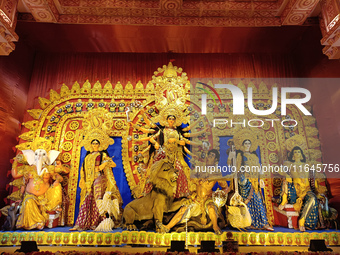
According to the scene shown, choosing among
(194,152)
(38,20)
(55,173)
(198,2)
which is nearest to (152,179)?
(194,152)

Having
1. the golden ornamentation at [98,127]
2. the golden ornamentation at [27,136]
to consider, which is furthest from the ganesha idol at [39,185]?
the golden ornamentation at [98,127]

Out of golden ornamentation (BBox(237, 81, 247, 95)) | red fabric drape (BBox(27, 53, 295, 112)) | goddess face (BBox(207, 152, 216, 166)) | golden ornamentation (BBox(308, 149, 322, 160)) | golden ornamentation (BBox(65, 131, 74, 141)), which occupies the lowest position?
goddess face (BBox(207, 152, 216, 166))

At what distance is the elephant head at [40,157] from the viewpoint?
5.27 meters

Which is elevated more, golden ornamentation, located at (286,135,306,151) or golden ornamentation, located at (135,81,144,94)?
golden ornamentation, located at (135,81,144,94)

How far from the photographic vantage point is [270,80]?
6.73 metres

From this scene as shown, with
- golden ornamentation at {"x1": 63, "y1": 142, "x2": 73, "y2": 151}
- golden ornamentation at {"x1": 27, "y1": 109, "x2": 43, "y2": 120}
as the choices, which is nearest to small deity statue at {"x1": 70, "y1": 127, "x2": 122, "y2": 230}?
golden ornamentation at {"x1": 63, "y1": 142, "x2": 73, "y2": 151}

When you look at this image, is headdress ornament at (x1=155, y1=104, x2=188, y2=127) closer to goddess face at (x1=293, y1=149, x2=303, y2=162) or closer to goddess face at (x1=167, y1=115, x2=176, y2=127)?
goddess face at (x1=167, y1=115, x2=176, y2=127)

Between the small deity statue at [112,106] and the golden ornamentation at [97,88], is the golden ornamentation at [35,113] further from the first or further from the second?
the small deity statue at [112,106]

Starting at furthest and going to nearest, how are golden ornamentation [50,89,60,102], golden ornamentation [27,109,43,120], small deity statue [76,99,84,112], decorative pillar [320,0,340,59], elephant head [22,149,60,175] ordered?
golden ornamentation [50,89,60,102]
small deity statue [76,99,84,112]
golden ornamentation [27,109,43,120]
elephant head [22,149,60,175]
decorative pillar [320,0,340,59]

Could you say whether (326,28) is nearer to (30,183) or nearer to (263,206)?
(263,206)

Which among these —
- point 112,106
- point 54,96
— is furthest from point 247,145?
point 54,96

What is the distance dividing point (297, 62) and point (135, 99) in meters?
4.45

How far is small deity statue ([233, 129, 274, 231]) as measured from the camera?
5.00 meters

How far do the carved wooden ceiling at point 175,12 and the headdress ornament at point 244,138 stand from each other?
8.03ft
